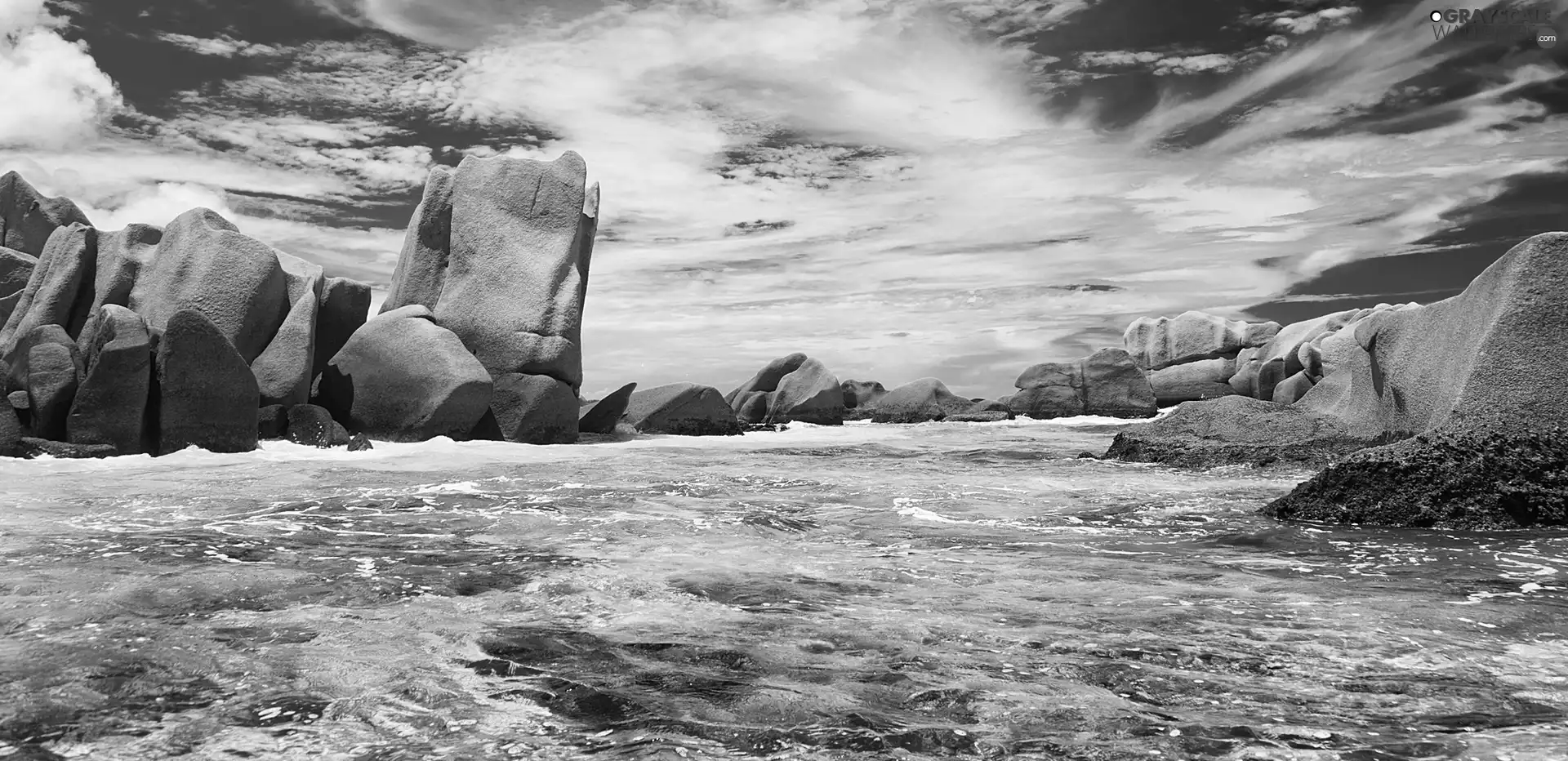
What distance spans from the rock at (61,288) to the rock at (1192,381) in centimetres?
3798

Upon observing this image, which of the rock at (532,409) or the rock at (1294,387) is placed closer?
the rock at (532,409)

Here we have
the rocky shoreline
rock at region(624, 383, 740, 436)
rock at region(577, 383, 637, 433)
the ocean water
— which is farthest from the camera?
rock at region(624, 383, 740, 436)

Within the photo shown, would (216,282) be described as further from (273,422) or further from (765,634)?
(765,634)

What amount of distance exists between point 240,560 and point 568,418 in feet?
41.0

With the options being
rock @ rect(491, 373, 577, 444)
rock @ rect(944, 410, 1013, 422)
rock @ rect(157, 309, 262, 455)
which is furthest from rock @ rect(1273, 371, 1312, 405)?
rock @ rect(157, 309, 262, 455)

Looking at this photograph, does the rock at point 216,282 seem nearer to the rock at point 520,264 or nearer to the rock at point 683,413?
the rock at point 520,264

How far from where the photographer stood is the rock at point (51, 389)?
1225cm

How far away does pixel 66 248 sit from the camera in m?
15.5

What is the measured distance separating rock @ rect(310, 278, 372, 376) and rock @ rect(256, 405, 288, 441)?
2.67 meters

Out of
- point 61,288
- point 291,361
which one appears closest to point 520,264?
point 291,361

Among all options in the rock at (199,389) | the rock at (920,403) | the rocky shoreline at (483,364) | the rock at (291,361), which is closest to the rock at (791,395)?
the rock at (920,403)

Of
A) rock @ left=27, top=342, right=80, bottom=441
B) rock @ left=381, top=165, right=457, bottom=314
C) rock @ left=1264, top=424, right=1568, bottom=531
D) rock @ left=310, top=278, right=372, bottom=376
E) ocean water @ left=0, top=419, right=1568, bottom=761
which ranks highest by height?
rock @ left=381, top=165, right=457, bottom=314

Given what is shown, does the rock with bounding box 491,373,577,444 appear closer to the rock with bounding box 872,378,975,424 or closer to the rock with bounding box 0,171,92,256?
the rock with bounding box 0,171,92,256

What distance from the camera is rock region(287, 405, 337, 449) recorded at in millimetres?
14375
